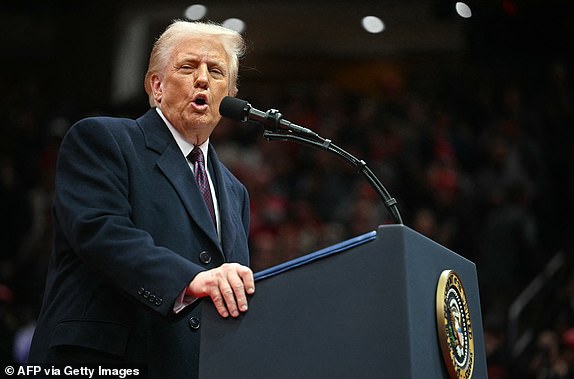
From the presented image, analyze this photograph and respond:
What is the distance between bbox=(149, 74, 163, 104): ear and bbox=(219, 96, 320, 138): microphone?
27 centimetres

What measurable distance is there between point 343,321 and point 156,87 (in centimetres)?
87

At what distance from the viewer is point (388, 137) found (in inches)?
317

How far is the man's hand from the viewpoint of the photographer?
181cm

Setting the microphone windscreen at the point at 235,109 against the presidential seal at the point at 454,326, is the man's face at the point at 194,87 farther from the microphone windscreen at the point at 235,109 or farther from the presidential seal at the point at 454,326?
the presidential seal at the point at 454,326

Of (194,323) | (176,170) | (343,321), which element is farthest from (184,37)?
(343,321)

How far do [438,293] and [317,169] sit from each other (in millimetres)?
5782

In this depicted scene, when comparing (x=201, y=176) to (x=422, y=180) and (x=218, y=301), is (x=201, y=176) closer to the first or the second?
(x=218, y=301)

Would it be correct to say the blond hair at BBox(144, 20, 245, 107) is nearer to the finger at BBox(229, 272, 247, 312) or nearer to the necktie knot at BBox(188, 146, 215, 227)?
the necktie knot at BBox(188, 146, 215, 227)

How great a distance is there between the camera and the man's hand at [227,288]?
181 cm

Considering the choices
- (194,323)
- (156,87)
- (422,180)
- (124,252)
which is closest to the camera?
(124,252)

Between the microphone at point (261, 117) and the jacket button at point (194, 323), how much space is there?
1.44ft

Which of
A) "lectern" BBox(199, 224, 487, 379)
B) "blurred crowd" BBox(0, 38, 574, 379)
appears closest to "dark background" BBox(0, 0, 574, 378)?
"blurred crowd" BBox(0, 38, 574, 379)

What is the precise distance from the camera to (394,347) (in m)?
1.73

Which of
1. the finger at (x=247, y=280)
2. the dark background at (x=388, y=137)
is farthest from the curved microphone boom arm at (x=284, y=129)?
the dark background at (x=388, y=137)
